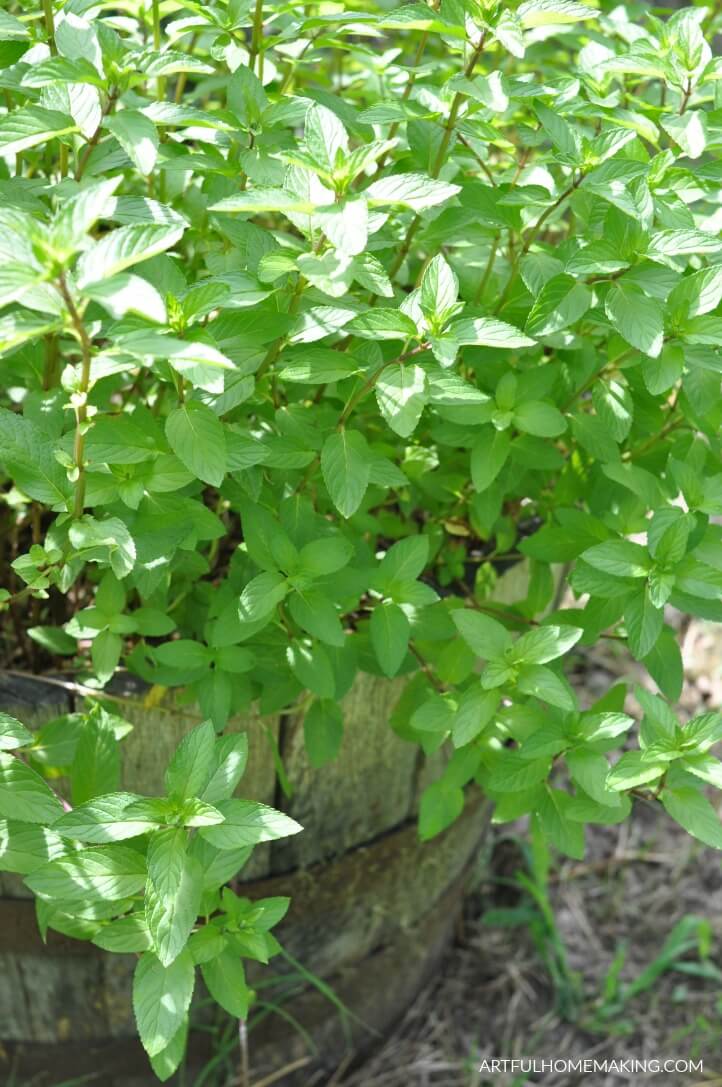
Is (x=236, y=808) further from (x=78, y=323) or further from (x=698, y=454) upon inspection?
(x=698, y=454)

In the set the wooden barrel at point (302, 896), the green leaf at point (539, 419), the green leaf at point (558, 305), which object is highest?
the green leaf at point (558, 305)

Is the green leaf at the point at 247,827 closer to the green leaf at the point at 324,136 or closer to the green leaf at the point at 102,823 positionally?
the green leaf at the point at 102,823

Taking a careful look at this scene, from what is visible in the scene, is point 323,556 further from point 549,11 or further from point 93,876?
point 549,11

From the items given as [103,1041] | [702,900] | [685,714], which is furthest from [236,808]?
[685,714]

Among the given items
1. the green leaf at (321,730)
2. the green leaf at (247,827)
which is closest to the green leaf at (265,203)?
the green leaf at (247,827)

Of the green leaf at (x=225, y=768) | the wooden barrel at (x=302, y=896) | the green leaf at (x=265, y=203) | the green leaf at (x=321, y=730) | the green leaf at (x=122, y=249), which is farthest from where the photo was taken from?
the wooden barrel at (x=302, y=896)

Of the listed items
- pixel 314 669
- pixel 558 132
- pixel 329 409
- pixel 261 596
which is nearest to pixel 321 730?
pixel 314 669

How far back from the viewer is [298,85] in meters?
1.79

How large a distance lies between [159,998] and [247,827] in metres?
0.18

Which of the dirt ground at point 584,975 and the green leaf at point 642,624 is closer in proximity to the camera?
the green leaf at point 642,624

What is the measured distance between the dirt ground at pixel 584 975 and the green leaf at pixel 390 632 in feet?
3.71

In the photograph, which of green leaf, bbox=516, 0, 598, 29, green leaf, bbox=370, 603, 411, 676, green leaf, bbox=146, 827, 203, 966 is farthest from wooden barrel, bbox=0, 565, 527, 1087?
green leaf, bbox=516, 0, 598, 29

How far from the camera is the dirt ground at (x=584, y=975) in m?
Result: 2.06

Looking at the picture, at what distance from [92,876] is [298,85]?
132cm
